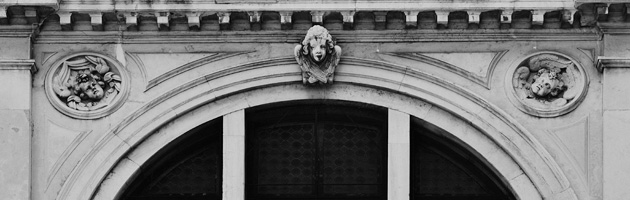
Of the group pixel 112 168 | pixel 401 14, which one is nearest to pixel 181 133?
pixel 112 168

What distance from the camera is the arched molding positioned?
42.7 meters

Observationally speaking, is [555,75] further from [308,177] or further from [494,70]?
[308,177]

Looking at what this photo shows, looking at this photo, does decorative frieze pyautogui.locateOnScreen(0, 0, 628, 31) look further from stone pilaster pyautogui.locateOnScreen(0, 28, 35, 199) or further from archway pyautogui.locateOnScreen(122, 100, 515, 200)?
archway pyautogui.locateOnScreen(122, 100, 515, 200)

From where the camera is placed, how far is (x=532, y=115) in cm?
4281

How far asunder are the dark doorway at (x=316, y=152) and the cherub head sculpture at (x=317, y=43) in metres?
0.92

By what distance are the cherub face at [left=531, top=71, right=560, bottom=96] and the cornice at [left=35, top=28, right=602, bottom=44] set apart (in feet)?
1.93

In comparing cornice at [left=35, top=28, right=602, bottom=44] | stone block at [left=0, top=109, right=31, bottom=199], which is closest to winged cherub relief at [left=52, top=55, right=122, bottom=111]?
cornice at [left=35, top=28, right=602, bottom=44]

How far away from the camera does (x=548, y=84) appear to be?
1686 inches

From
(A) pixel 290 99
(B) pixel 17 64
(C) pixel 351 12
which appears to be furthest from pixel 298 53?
(B) pixel 17 64

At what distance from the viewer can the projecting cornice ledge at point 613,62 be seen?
4250 cm

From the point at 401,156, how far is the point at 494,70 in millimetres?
1965

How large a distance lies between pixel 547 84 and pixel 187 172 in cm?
572

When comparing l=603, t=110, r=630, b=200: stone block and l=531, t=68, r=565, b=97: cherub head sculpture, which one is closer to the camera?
l=603, t=110, r=630, b=200: stone block

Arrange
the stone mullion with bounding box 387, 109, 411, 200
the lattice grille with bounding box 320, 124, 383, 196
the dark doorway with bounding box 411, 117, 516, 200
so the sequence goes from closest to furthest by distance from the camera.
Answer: the stone mullion with bounding box 387, 109, 411, 200 → the dark doorway with bounding box 411, 117, 516, 200 → the lattice grille with bounding box 320, 124, 383, 196
